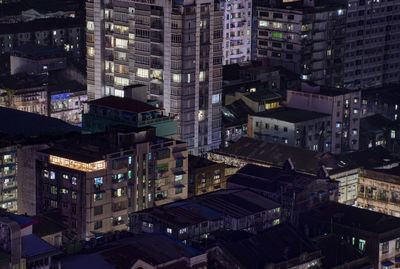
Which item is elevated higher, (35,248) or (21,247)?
(21,247)

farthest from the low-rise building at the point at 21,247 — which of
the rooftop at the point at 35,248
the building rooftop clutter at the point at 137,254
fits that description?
the building rooftop clutter at the point at 137,254

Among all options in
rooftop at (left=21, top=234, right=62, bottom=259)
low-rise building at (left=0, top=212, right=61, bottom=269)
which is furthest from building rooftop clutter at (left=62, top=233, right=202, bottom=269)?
low-rise building at (left=0, top=212, right=61, bottom=269)

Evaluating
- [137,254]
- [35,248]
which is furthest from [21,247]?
[137,254]

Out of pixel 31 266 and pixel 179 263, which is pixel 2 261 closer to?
pixel 31 266

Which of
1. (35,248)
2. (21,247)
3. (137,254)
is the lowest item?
(137,254)

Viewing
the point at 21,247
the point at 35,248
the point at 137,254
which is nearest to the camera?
the point at 21,247

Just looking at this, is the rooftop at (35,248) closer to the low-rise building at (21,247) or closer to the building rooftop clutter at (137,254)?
the low-rise building at (21,247)

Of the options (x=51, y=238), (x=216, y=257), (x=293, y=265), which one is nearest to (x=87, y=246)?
(x=51, y=238)

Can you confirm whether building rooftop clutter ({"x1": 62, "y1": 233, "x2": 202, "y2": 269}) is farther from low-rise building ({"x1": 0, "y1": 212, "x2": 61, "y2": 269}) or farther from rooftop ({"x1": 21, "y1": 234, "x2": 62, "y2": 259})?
low-rise building ({"x1": 0, "y1": 212, "x2": 61, "y2": 269})

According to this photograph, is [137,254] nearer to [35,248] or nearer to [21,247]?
[35,248]
